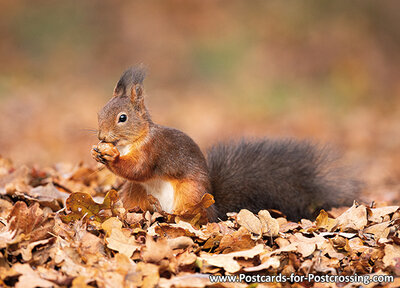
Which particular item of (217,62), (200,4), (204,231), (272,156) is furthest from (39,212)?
(200,4)

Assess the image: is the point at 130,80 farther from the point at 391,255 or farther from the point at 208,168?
the point at 391,255

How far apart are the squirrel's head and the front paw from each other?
3.4 inches

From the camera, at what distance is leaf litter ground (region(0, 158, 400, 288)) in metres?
2.36

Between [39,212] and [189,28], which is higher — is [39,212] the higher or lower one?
the lower one

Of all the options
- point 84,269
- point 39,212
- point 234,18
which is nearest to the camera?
point 84,269

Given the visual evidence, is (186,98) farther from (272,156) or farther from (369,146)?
(272,156)

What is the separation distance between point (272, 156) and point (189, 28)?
11.3 meters

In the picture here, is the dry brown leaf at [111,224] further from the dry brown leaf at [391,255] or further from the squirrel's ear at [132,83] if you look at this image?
the dry brown leaf at [391,255]

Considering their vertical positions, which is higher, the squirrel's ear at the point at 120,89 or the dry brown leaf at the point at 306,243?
the squirrel's ear at the point at 120,89

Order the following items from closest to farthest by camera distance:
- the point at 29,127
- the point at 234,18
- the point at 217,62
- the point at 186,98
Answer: the point at 29,127
the point at 186,98
the point at 217,62
the point at 234,18

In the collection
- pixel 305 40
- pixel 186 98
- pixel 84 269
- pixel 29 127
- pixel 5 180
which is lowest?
pixel 84 269

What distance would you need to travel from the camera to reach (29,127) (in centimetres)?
934

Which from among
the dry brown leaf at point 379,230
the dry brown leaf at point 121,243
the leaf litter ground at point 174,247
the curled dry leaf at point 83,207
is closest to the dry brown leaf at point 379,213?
the leaf litter ground at point 174,247

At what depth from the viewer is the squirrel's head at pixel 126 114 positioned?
3229 mm
